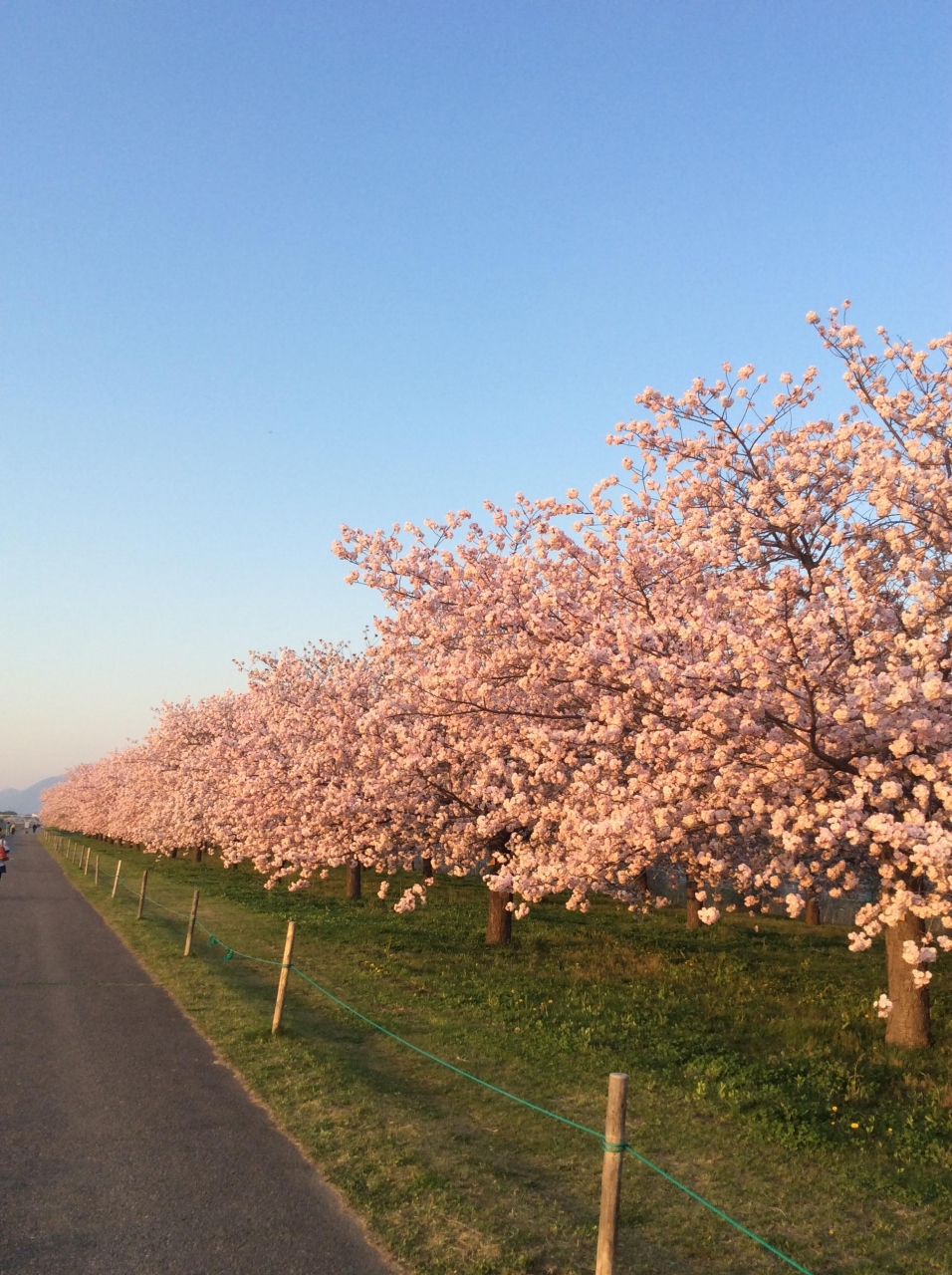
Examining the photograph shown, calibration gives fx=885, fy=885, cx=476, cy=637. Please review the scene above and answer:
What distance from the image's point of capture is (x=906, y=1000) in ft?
40.8

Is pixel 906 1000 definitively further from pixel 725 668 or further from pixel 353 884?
pixel 353 884

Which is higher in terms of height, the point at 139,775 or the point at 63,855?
the point at 139,775

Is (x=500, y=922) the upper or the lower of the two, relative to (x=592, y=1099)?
upper

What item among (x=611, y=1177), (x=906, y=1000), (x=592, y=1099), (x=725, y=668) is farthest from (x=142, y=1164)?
(x=906, y=1000)

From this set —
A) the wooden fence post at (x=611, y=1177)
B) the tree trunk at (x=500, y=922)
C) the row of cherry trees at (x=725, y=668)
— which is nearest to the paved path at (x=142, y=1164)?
the wooden fence post at (x=611, y=1177)

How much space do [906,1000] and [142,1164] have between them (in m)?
10.1

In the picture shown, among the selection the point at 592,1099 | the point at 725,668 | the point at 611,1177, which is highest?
the point at 725,668

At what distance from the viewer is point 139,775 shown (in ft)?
198

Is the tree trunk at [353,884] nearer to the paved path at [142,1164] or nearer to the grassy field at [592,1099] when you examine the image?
the grassy field at [592,1099]

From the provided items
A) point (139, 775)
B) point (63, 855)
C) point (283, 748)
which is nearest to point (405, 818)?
point (283, 748)

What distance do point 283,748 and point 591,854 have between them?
14.1 meters

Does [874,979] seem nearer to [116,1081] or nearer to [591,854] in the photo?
[591,854]

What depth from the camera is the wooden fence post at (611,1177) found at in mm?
5531

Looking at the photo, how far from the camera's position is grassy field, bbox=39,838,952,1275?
6680 millimetres
